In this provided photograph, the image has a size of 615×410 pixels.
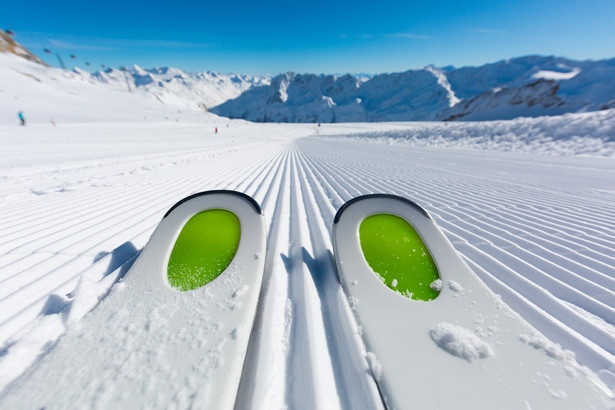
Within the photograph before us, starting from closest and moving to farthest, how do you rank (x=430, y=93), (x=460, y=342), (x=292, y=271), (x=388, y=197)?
(x=460, y=342), (x=292, y=271), (x=388, y=197), (x=430, y=93)

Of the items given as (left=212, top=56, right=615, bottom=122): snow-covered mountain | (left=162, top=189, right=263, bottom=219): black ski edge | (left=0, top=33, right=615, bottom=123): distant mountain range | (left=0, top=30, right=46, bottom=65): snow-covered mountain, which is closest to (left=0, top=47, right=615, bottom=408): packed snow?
(left=162, top=189, right=263, bottom=219): black ski edge

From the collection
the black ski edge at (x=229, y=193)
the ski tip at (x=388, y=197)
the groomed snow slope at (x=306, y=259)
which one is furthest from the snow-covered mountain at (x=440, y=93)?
the black ski edge at (x=229, y=193)

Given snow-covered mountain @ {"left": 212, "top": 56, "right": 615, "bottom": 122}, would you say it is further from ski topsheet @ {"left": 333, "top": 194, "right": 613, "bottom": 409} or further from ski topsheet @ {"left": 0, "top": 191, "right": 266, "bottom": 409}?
ski topsheet @ {"left": 0, "top": 191, "right": 266, "bottom": 409}

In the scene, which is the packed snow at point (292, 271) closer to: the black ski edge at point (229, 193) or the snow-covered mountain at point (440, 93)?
the black ski edge at point (229, 193)

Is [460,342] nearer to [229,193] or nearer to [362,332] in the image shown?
[362,332]

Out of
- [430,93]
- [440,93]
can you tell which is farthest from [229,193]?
[430,93]

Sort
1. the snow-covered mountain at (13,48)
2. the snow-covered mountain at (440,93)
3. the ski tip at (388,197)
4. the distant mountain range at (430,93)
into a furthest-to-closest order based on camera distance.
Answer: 1. the snow-covered mountain at (13,48)
2. the snow-covered mountain at (440,93)
3. the distant mountain range at (430,93)
4. the ski tip at (388,197)

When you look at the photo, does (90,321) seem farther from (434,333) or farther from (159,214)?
(159,214)
